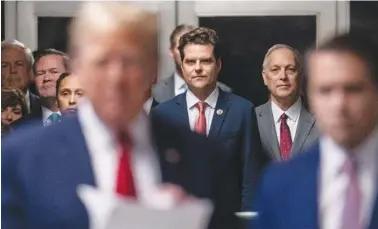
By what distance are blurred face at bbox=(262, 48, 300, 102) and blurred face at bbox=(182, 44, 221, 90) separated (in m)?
0.09

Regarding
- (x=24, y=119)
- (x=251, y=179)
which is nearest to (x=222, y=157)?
(x=251, y=179)

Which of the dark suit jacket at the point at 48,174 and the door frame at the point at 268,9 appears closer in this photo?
the dark suit jacket at the point at 48,174

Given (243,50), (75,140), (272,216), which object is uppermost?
(243,50)

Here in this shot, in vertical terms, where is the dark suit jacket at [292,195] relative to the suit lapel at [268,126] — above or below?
below

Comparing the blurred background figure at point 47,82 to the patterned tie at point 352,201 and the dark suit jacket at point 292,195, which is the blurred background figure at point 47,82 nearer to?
the dark suit jacket at point 292,195

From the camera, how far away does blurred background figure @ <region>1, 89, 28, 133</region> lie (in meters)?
1.14

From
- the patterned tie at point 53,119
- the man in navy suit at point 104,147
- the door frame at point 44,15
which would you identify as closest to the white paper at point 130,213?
the man in navy suit at point 104,147

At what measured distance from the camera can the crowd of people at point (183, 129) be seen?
101cm

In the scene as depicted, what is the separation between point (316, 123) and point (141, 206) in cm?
31

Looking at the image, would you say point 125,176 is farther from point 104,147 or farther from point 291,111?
point 291,111

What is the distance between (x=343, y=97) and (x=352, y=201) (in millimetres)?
173

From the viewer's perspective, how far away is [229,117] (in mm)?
1125

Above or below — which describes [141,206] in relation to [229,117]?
below

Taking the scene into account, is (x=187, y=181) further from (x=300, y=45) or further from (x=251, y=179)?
(x=300, y=45)
